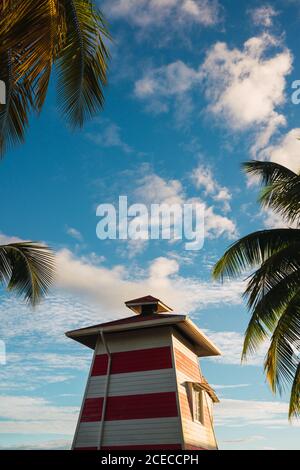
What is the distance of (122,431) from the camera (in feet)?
56.0

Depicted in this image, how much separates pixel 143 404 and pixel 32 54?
12.9 m

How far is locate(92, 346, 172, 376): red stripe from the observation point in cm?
1791

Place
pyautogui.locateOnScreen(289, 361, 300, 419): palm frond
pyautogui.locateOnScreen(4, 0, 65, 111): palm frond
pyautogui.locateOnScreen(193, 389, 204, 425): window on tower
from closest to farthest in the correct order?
pyautogui.locateOnScreen(4, 0, 65, 111): palm frond → pyautogui.locateOnScreen(289, 361, 300, 419): palm frond → pyautogui.locateOnScreen(193, 389, 204, 425): window on tower

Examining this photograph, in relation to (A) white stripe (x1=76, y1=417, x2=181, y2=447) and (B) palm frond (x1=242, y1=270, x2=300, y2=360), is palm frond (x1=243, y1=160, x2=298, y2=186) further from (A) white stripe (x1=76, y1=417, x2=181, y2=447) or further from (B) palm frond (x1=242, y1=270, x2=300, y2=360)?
(A) white stripe (x1=76, y1=417, x2=181, y2=447)

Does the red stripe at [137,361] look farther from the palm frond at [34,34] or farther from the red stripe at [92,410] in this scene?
the palm frond at [34,34]

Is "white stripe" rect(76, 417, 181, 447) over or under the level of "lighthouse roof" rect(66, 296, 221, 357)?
under

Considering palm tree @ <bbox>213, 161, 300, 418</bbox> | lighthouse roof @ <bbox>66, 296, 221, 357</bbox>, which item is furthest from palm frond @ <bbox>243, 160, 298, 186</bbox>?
lighthouse roof @ <bbox>66, 296, 221, 357</bbox>

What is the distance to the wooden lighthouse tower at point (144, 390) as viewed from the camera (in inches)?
657

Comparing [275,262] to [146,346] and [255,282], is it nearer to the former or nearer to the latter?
[255,282]

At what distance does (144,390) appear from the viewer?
688 inches

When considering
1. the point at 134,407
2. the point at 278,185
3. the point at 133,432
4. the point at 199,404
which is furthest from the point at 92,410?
the point at 278,185

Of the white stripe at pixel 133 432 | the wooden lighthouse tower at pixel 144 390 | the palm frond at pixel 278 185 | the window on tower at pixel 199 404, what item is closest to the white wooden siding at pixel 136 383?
the wooden lighthouse tower at pixel 144 390
